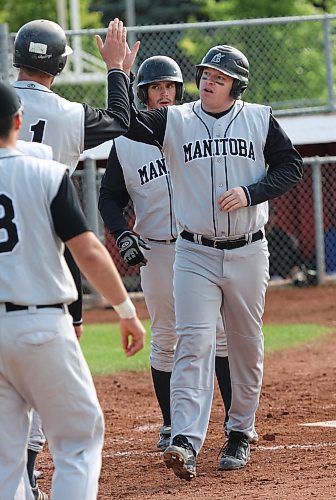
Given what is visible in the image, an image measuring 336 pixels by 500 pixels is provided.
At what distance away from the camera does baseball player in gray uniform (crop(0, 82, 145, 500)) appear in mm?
4086

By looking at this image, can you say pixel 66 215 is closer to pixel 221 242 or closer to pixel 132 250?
pixel 221 242

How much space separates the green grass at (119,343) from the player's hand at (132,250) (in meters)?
3.52

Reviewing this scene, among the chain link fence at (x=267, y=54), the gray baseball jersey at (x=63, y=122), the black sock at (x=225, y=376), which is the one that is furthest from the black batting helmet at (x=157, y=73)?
the chain link fence at (x=267, y=54)

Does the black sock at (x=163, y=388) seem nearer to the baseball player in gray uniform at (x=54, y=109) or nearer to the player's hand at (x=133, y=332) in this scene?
the baseball player in gray uniform at (x=54, y=109)

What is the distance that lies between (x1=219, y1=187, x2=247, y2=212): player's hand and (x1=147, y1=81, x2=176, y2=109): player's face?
1417mm

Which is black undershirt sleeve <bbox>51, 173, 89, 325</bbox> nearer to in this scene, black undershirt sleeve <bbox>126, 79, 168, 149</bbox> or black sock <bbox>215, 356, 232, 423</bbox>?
black undershirt sleeve <bbox>126, 79, 168, 149</bbox>

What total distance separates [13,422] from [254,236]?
234 centimetres

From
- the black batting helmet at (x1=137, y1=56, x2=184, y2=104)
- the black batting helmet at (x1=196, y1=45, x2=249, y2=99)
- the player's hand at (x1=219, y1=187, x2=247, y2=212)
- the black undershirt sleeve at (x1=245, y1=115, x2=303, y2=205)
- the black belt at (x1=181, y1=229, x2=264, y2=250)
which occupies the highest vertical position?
the black batting helmet at (x1=196, y1=45, x2=249, y2=99)

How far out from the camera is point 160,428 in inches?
292

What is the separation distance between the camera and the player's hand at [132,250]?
22.0 ft

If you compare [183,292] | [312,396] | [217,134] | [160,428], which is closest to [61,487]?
[183,292]

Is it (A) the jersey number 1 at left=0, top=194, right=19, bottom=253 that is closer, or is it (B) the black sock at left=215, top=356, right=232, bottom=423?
(A) the jersey number 1 at left=0, top=194, right=19, bottom=253

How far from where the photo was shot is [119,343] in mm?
12047

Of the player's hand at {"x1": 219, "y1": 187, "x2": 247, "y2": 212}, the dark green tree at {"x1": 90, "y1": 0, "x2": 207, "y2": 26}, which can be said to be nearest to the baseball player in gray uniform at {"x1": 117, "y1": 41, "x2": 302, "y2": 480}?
the player's hand at {"x1": 219, "y1": 187, "x2": 247, "y2": 212}
